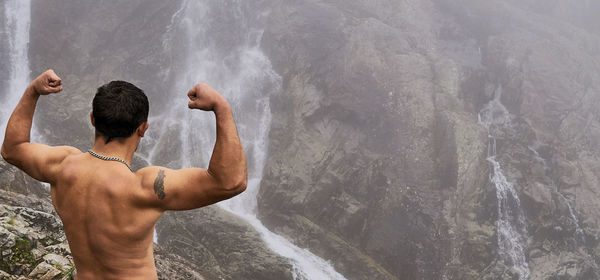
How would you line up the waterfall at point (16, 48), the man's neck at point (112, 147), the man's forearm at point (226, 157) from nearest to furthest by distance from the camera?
the man's forearm at point (226, 157) → the man's neck at point (112, 147) → the waterfall at point (16, 48)

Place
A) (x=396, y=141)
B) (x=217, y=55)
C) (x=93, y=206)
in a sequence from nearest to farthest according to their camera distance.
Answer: (x=93, y=206), (x=396, y=141), (x=217, y=55)

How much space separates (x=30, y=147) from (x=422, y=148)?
17302 mm

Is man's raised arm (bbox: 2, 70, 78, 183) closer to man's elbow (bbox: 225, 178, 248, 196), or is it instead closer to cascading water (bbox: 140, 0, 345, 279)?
man's elbow (bbox: 225, 178, 248, 196)

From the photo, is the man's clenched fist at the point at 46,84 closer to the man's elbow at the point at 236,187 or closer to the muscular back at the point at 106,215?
the muscular back at the point at 106,215

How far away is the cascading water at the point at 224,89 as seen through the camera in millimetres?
18047

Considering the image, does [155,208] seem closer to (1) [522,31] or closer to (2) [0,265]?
(2) [0,265]

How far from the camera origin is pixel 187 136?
19750 millimetres

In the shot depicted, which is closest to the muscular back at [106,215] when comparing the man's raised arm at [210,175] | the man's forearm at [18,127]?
the man's raised arm at [210,175]

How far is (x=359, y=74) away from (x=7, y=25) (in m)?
17.4

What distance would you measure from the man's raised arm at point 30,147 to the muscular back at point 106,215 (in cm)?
9

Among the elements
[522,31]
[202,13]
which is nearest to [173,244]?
[202,13]

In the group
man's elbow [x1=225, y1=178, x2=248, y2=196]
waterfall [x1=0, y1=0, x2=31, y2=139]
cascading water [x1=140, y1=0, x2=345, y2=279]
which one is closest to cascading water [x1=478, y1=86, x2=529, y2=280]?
cascading water [x1=140, y1=0, x2=345, y2=279]

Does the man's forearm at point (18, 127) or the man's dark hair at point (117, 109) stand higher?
the man's dark hair at point (117, 109)

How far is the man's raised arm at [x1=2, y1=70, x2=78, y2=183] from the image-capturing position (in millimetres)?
2385
